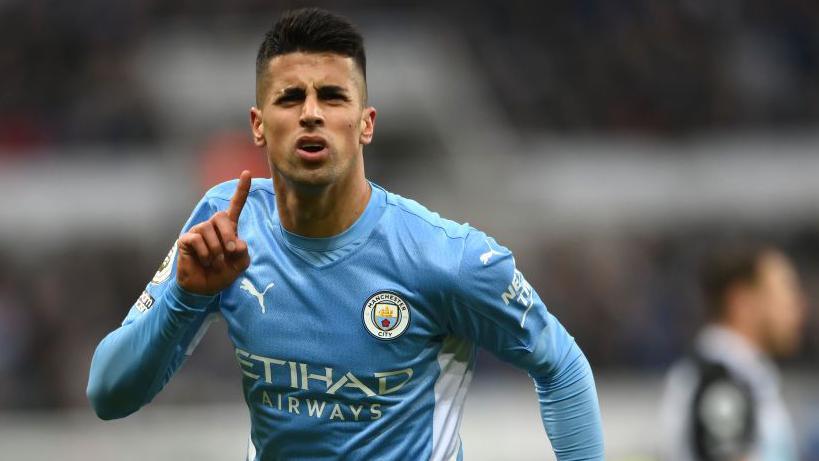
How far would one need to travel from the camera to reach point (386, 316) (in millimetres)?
3385

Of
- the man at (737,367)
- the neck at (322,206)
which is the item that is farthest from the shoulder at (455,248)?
the man at (737,367)

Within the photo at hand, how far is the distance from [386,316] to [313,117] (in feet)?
1.76

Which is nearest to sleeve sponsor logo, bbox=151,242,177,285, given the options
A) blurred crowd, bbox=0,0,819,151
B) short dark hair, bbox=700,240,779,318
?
short dark hair, bbox=700,240,779,318

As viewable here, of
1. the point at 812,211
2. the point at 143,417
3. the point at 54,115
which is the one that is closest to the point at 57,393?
the point at 143,417

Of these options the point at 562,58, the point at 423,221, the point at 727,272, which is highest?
the point at 562,58

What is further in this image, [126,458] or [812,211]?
[812,211]

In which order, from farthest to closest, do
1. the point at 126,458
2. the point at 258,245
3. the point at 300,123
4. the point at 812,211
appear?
the point at 812,211 < the point at 126,458 < the point at 258,245 < the point at 300,123

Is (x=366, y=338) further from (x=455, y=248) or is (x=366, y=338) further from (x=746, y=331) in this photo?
(x=746, y=331)

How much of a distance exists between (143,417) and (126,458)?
1.82 ft

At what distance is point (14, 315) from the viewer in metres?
12.8

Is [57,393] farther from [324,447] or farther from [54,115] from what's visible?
[324,447]

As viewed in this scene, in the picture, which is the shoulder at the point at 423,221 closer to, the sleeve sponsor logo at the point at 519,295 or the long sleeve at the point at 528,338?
the long sleeve at the point at 528,338

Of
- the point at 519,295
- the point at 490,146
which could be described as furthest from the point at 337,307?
the point at 490,146

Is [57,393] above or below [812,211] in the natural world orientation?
below
